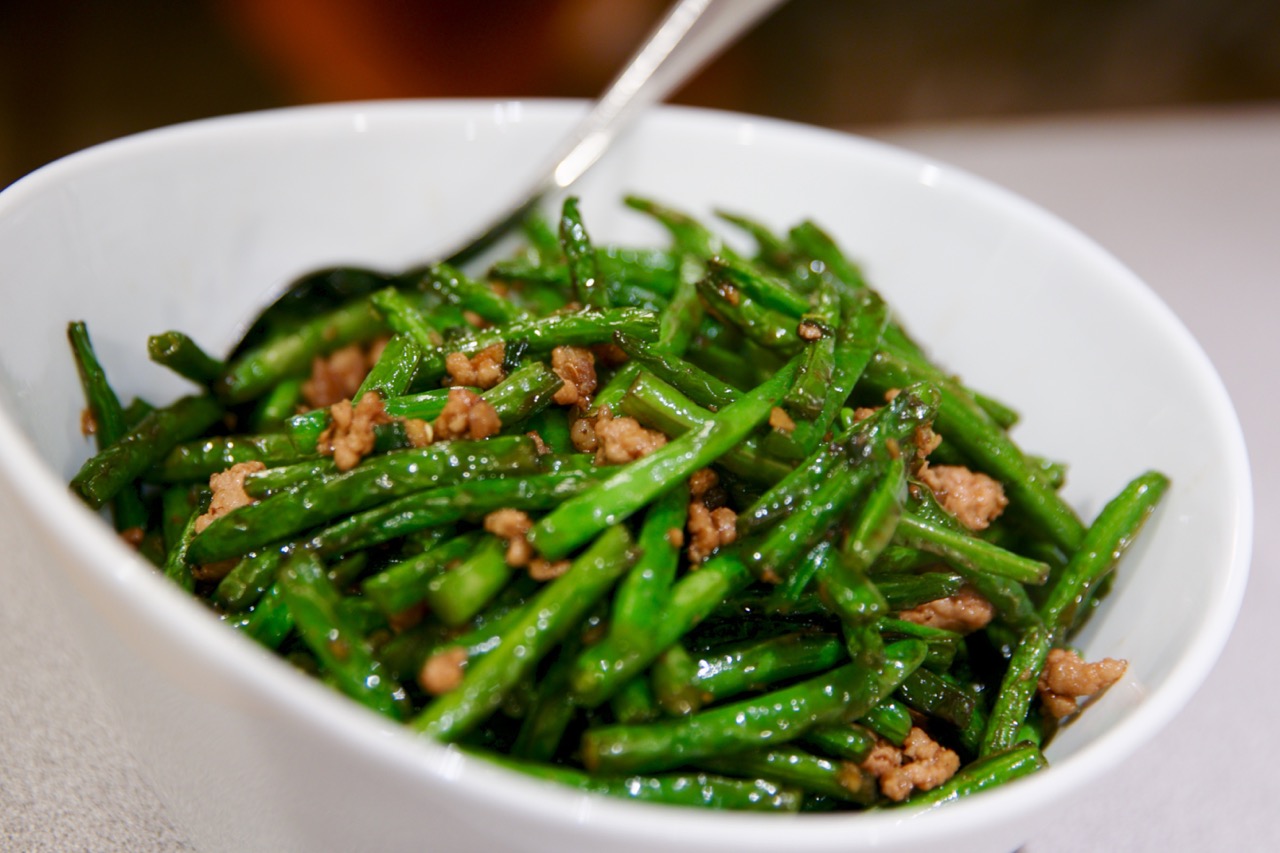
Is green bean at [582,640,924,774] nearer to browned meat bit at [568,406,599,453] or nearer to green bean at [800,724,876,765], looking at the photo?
green bean at [800,724,876,765]

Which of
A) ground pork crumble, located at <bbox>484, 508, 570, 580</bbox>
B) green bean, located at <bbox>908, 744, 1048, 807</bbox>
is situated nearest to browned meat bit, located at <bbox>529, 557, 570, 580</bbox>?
ground pork crumble, located at <bbox>484, 508, 570, 580</bbox>

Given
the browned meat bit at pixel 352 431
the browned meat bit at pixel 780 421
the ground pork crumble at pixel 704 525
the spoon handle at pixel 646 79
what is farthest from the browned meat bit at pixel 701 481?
the spoon handle at pixel 646 79

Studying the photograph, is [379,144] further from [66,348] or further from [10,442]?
[10,442]

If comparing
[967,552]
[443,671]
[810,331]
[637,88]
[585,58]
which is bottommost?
[443,671]

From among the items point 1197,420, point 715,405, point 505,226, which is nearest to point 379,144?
point 505,226

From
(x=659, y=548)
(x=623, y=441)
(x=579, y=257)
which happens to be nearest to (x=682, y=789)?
(x=659, y=548)

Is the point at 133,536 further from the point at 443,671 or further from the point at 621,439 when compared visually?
the point at 621,439
